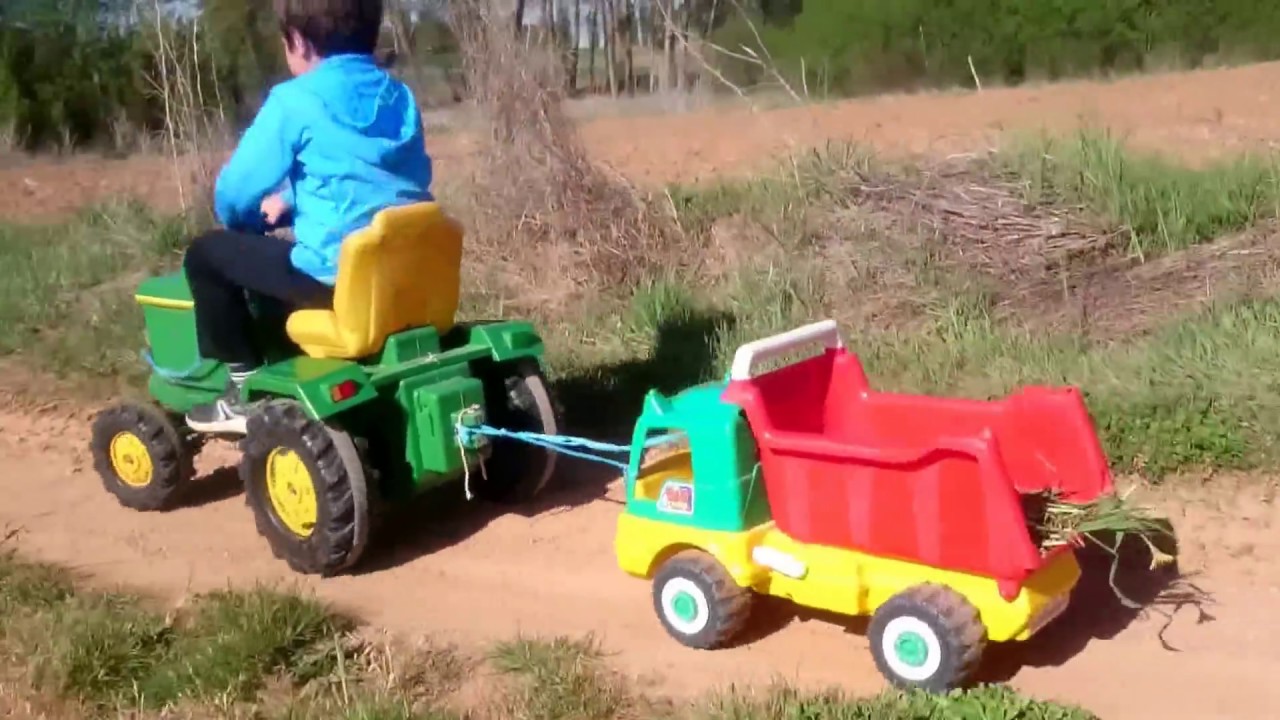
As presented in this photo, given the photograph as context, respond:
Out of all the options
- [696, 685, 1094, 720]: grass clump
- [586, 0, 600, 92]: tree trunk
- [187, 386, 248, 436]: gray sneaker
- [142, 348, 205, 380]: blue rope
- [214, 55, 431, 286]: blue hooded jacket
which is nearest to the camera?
[696, 685, 1094, 720]: grass clump

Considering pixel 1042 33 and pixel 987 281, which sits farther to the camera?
pixel 1042 33

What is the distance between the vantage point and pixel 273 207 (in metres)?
4.37

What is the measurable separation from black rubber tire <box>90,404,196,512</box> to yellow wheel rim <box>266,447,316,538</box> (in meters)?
0.81

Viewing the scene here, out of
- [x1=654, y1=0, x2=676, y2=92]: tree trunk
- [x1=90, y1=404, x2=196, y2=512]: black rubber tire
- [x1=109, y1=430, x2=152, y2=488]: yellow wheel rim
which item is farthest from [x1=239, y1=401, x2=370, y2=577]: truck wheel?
[x1=654, y1=0, x2=676, y2=92]: tree trunk

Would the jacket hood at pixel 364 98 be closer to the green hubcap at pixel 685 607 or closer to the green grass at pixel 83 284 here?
the green hubcap at pixel 685 607

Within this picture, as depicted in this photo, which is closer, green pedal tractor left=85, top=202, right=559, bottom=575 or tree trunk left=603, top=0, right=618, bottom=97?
green pedal tractor left=85, top=202, right=559, bottom=575

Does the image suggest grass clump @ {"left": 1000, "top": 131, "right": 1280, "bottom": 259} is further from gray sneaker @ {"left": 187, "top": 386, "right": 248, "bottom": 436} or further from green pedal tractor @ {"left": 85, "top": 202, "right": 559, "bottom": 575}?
gray sneaker @ {"left": 187, "top": 386, "right": 248, "bottom": 436}

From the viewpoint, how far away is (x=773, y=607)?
157 inches

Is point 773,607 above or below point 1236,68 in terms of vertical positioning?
below

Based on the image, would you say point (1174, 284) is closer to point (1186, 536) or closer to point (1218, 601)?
point (1186, 536)

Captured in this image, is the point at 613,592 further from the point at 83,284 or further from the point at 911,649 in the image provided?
the point at 83,284

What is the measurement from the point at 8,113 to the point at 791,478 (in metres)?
Answer: 12.4

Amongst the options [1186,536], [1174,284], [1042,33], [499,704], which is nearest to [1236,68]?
[1042,33]

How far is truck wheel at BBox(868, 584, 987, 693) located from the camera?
3.27 meters
